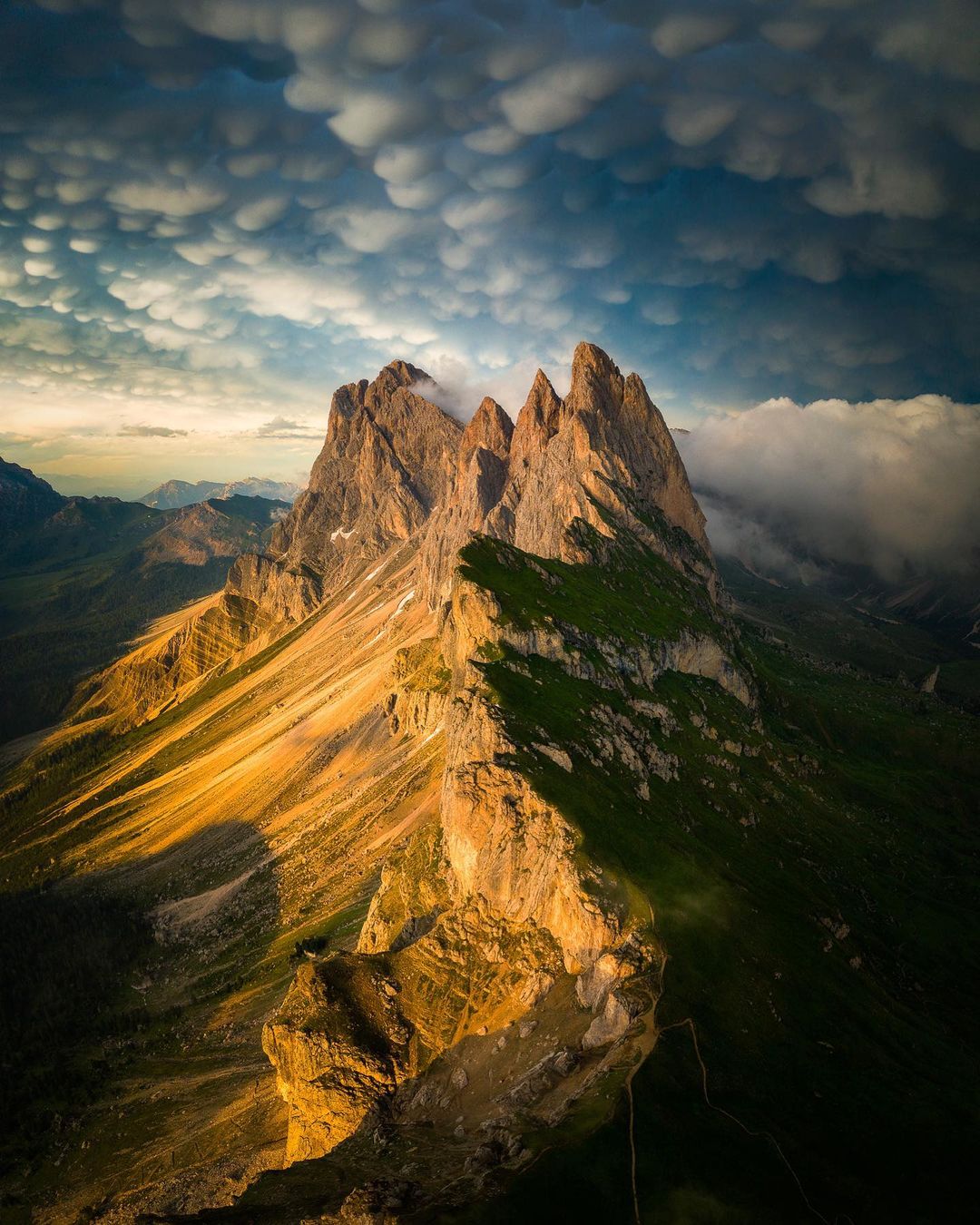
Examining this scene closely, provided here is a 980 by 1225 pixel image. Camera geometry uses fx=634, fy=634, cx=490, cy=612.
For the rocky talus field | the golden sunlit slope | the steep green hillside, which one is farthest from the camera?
the golden sunlit slope

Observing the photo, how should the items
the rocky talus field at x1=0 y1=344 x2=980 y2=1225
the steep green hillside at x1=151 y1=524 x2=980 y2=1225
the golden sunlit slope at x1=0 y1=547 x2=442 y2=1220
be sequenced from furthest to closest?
the golden sunlit slope at x1=0 y1=547 x2=442 y2=1220 < the rocky talus field at x1=0 y1=344 x2=980 y2=1225 < the steep green hillside at x1=151 y1=524 x2=980 y2=1225

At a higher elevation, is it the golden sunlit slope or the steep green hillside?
the steep green hillside

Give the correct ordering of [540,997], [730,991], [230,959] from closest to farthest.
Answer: [540,997]
[730,991]
[230,959]

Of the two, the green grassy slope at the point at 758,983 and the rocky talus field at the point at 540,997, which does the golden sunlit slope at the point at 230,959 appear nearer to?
the rocky talus field at the point at 540,997

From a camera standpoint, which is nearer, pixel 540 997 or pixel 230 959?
pixel 540 997

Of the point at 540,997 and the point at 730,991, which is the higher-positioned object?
the point at 540,997

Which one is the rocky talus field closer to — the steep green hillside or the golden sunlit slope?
the steep green hillside

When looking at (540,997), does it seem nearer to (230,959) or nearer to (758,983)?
(758,983)

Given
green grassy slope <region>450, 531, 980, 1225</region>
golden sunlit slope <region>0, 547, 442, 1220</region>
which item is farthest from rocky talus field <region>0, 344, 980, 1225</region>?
golden sunlit slope <region>0, 547, 442, 1220</region>

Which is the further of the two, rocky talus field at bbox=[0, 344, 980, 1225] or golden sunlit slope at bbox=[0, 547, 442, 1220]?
golden sunlit slope at bbox=[0, 547, 442, 1220]

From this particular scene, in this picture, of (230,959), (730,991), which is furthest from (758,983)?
(230,959)

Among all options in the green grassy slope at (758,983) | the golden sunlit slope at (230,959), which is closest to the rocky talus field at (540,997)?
the green grassy slope at (758,983)
